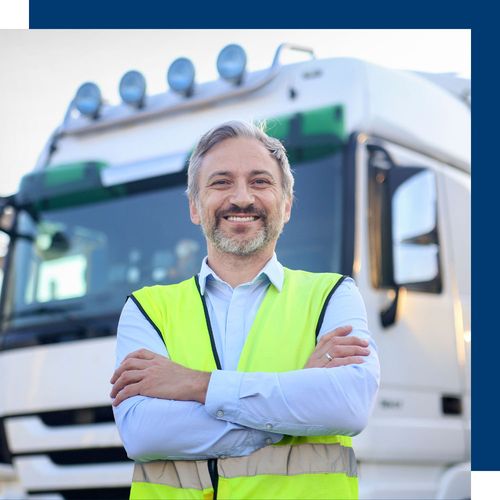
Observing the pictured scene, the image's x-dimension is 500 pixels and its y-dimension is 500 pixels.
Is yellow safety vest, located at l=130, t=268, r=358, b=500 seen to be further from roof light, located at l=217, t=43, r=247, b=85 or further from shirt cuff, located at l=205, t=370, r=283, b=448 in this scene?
roof light, located at l=217, t=43, r=247, b=85

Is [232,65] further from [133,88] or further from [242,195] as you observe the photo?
[242,195]

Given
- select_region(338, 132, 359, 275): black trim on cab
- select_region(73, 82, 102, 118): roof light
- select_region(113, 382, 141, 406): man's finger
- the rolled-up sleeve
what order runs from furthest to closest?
select_region(73, 82, 102, 118): roof light
select_region(338, 132, 359, 275): black trim on cab
select_region(113, 382, 141, 406): man's finger
the rolled-up sleeve

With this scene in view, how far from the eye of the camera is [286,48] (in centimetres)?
395

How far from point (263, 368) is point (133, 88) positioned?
2.47 metres

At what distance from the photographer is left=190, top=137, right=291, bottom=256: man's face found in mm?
2072

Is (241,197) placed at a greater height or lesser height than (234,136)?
lesser

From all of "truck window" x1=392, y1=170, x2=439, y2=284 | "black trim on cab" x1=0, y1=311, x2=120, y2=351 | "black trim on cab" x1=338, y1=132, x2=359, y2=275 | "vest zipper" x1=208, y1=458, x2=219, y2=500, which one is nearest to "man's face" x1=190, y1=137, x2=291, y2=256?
"vest zipper" x1=208, y1=458, x2=219, y2=500

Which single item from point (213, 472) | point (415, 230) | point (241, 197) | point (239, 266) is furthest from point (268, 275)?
point (415, 230)

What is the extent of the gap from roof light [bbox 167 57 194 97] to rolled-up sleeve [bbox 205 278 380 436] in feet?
7.85

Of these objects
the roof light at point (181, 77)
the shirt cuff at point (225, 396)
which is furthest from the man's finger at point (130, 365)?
the roof light at point (181, 77)

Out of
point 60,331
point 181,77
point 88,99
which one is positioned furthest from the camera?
point 88,99

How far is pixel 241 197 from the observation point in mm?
2064

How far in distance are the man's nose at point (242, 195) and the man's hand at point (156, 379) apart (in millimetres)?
386
